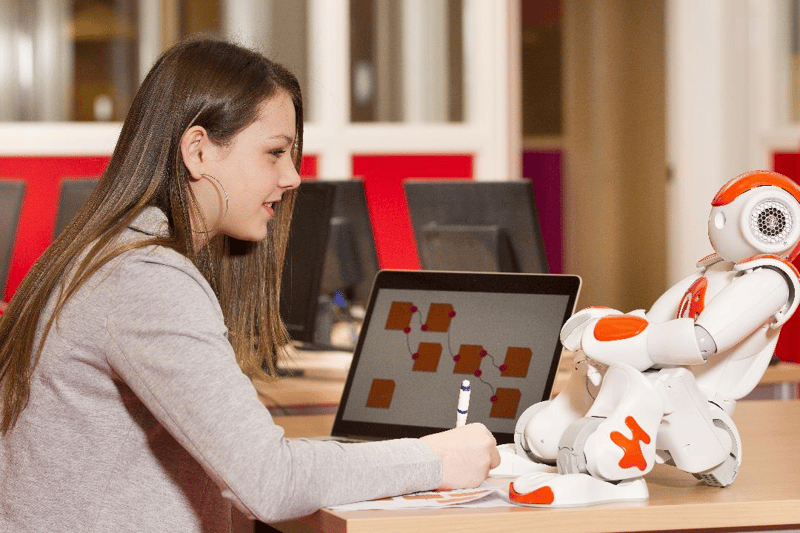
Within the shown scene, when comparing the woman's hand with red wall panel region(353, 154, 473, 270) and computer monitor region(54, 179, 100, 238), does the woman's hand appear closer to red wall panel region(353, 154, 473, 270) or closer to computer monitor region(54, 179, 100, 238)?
computer monitor region(54, 179, 100, 238)

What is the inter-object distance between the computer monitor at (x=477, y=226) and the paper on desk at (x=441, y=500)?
1.25 m

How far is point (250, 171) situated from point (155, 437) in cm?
31

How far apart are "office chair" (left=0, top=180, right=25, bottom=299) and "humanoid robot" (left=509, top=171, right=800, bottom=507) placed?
2.18 m

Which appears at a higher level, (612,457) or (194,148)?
(194,148)

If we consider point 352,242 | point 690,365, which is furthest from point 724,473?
point 352,242

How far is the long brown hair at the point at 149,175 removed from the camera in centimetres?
122

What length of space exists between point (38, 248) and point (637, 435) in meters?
3.48

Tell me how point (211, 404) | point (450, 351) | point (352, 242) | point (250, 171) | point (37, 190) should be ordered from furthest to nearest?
point (37, 190), point (352, 242), point (450, 351), point (250, 171), point (211, 404)

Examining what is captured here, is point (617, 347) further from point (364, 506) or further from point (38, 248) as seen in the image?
point (38, 248)

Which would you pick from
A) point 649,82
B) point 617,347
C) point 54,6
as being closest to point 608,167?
point 649,82

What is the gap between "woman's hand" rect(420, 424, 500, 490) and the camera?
1230 mm

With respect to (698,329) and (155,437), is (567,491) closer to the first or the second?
(698,329)

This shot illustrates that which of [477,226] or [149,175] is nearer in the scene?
[149,175]

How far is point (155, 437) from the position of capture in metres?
1.22
